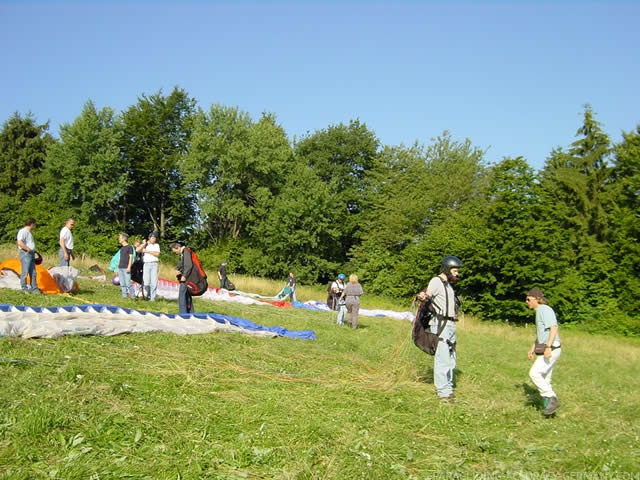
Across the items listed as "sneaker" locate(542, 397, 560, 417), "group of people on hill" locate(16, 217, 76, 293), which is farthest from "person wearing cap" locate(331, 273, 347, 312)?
"sneaker" locate(542, 397, 560, 417)

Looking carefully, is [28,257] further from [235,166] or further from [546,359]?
[235,166]

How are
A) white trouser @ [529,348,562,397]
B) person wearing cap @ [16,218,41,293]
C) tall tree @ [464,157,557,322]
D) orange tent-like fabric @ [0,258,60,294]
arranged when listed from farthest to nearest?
tall tree @ [464,157,557,322], orange tent-like fabric @ [0,258,60,294], person wearing cap @ [16,218,41,293], white trouser @ [529,348,562,397]

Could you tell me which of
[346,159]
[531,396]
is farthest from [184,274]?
[346,159]

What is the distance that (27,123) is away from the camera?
50188mm

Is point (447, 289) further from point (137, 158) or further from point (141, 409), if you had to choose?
point (137, 158)

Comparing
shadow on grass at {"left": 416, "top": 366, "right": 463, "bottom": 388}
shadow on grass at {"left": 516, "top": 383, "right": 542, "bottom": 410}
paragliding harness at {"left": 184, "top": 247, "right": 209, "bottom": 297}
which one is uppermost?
paragliding harness at {"left": 184, "top": 247, "right": 209, "bottom": 297}

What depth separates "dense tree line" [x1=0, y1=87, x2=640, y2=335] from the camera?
3122 centimetres

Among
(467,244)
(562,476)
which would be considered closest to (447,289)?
(562,476)

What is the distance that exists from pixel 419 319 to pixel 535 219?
26645 mm

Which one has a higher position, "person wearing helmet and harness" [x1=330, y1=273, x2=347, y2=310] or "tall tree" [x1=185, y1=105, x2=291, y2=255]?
"tall tree" [x1=185, y1=105, x2=291, y2=255]

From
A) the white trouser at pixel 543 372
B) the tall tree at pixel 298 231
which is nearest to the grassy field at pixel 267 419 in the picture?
the white trouser at pixel 543 372

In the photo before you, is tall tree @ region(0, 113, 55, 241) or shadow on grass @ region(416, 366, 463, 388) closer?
shadow on grass @ region(416, 366, 463, 388)

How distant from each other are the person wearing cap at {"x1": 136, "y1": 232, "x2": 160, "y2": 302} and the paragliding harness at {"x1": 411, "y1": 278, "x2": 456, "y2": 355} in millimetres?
7267

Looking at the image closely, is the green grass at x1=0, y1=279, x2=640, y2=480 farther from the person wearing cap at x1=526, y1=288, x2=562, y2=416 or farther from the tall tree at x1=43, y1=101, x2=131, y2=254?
the tall tree at x1=43, y1=101, x2=131, y2=254
